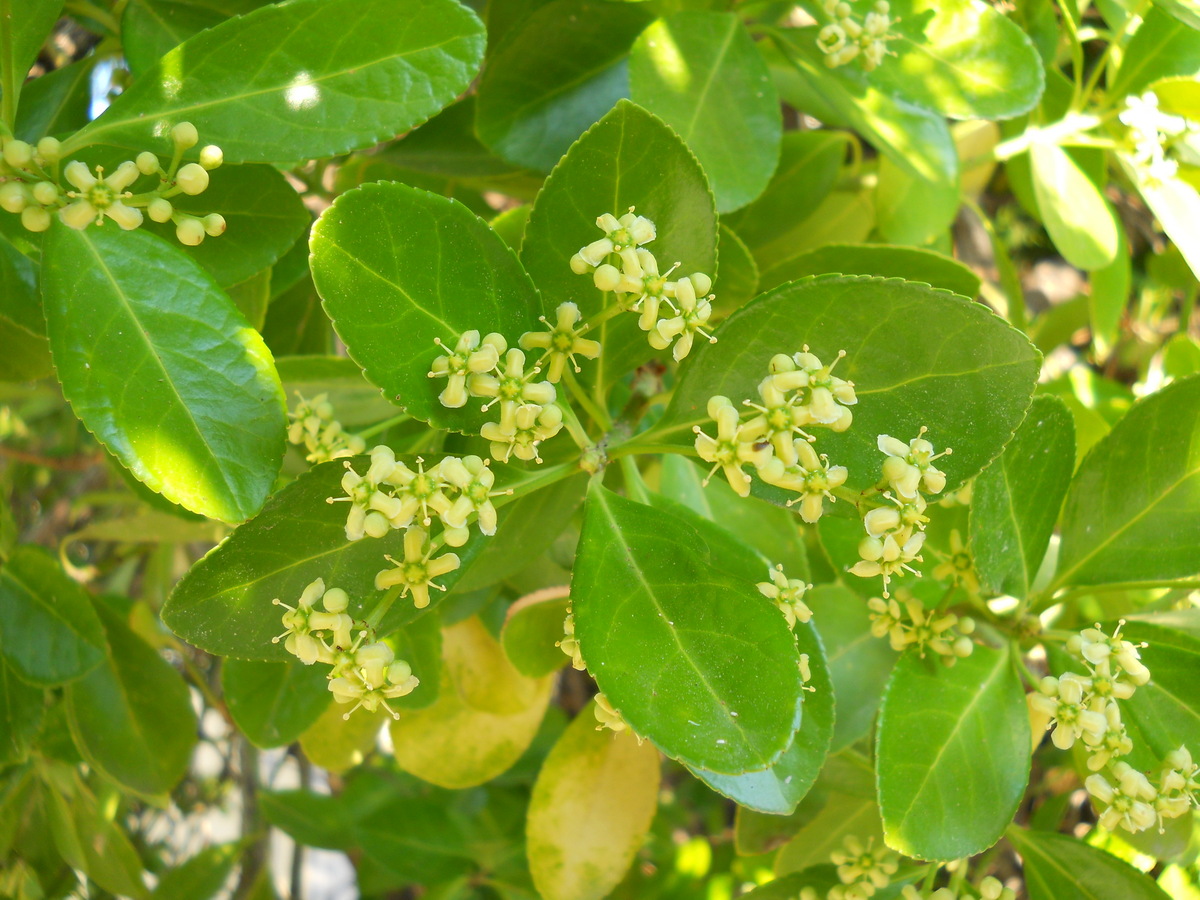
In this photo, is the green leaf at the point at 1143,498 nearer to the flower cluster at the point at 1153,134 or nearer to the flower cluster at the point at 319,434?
the flower cluster at the point at 1153,134

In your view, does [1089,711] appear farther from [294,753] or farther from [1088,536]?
[294,753]

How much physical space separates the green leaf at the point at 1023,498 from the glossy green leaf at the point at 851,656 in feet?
0.91

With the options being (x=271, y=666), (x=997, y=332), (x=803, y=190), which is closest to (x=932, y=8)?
(x=803, y=190)

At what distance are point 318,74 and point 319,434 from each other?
471 millimetres

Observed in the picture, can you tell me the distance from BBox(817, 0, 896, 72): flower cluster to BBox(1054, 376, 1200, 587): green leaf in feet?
2.03

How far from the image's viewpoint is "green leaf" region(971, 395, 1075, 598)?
1.18 metres

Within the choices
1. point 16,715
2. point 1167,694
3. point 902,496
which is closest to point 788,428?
point 902,496

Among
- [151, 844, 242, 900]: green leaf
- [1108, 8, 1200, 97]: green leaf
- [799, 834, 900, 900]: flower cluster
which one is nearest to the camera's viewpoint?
[799, 834, 900, 900]: flower cluster

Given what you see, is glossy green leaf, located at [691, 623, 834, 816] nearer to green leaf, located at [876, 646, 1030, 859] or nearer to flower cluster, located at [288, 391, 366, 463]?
green leaf, located at [876, 646, 1030, 859]

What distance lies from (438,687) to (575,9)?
1.08 meters

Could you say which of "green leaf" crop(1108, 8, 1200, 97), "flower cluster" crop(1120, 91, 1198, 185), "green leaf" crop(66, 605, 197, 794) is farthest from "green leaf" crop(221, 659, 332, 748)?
"green leaf" crop(1108, 8, 1200, 97)

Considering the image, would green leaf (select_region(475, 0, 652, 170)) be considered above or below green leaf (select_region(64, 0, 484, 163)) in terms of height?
below

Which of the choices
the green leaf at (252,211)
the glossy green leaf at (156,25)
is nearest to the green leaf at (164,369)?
the green leaf at (252,211)

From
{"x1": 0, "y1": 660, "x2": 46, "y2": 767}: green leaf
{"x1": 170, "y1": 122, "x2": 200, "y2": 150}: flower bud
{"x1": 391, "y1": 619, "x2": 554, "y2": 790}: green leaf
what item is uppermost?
{"x1": 170, "y1": 122, "x2": 200, "y2": 150}: flower bud
